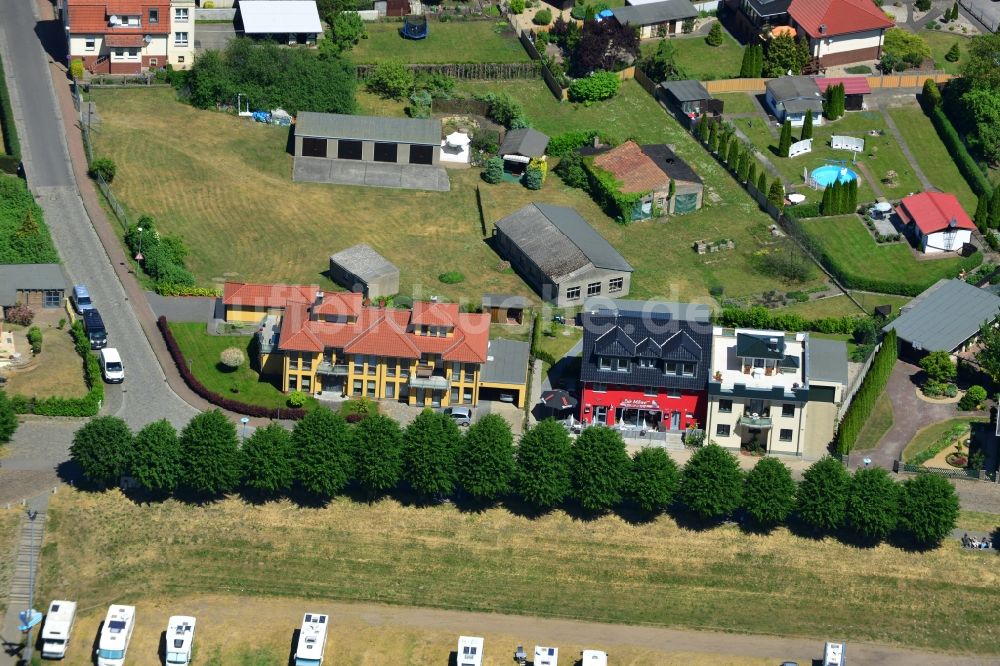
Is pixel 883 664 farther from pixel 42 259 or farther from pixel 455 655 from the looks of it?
pixel 42 259

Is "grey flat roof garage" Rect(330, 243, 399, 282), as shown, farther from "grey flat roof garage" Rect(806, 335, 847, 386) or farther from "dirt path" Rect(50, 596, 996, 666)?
"dirt path" Rect(50, 596, 996, 666)

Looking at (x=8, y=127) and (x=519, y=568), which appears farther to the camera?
(x=8, y=127)

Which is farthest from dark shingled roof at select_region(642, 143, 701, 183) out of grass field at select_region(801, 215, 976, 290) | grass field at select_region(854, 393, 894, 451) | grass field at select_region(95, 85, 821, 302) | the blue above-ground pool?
grass field at select_region(854, 393, 894, 451)

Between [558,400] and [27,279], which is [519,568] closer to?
[558,400]

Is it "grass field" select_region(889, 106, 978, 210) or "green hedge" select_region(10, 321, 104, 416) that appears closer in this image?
"green hedge" select_region(10, 321, 104, 416)

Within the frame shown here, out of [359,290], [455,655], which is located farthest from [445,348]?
[455,655]

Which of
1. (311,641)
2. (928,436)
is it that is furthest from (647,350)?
(311,641)

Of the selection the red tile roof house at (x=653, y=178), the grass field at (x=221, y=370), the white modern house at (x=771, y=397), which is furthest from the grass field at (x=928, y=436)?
the grass field at (x=221, y=370)

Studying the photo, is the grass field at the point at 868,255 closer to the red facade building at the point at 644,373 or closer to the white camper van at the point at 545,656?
the red facade building at the point at 644,373
